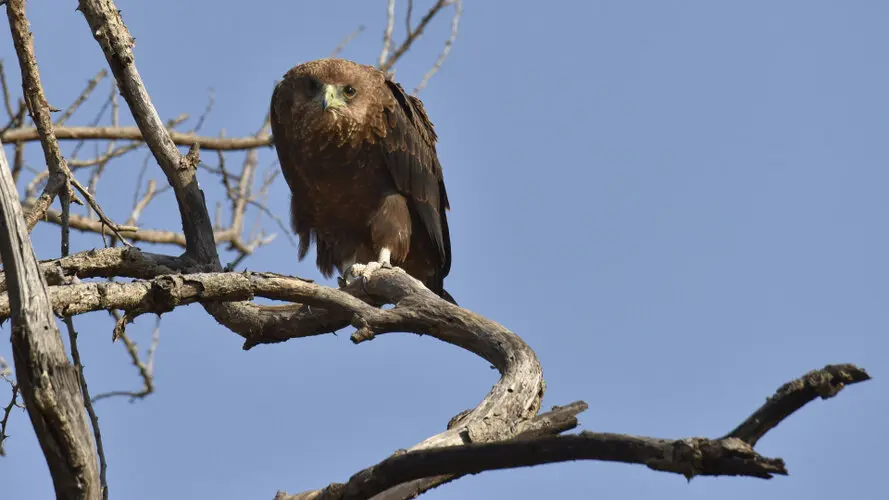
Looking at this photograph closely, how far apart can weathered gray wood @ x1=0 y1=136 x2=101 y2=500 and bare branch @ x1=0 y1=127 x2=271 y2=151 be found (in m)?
3.45

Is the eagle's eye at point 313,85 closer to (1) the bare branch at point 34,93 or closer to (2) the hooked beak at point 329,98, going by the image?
(2) the hooked beak at point 329,98

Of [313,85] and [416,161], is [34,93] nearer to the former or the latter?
[313,85]

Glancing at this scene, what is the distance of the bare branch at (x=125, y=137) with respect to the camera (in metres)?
6.62

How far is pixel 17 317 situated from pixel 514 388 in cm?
175

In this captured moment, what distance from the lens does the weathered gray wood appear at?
2.85 meters

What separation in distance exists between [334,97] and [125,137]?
6.03 ft

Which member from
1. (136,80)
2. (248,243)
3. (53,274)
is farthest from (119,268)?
(248,243)

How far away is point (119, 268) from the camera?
186 inches

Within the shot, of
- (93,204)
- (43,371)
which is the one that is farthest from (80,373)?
(93,204)

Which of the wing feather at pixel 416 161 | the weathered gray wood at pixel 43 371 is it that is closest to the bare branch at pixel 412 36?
the wing feather at pixel 416 161

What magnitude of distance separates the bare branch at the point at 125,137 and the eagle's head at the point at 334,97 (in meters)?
0.67

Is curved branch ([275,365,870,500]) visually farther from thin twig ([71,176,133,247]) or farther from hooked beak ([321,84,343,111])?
hooked beak ([321,84,343,111])

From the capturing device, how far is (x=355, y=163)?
6266mm

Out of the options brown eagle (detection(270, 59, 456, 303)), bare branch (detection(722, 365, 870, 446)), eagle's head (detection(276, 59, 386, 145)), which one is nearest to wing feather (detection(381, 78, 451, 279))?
brown eagle (detection(270, 59, 456, 303))
